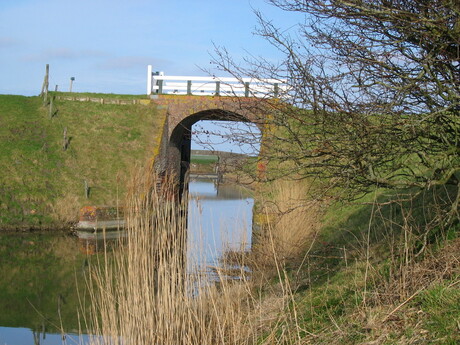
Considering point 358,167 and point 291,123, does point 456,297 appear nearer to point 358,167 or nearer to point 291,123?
point 358,167

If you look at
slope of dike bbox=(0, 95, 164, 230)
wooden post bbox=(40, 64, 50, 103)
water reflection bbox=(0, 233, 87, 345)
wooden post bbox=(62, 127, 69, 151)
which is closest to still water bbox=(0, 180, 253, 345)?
water reflection bbox=(0, 233, 87, 345)

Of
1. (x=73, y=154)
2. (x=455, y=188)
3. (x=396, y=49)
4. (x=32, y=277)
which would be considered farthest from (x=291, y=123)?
(x=73, y=154)

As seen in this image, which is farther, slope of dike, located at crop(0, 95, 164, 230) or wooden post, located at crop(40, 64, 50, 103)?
wooden post, located at crop(40, 64, 50, 103)

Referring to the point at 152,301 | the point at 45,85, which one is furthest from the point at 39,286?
the point at 45,85

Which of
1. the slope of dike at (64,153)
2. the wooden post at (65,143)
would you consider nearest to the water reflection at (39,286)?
the slope of dike at (64,153)

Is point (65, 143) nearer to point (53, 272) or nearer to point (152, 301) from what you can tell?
point (53, 272)

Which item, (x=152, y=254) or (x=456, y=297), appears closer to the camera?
Answer: (x=456, y=297)

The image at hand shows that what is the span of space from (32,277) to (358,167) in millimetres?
9149

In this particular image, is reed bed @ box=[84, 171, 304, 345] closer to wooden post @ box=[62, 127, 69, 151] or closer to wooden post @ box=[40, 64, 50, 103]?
wooden post @ box=[62, 127, 69, 151]

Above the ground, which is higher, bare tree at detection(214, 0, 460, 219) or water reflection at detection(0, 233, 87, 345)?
bare tree at detection(214, 0, 460, 219)

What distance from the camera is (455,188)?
799cm

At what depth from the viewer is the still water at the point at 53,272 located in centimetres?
576

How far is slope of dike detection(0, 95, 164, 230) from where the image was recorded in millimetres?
18734

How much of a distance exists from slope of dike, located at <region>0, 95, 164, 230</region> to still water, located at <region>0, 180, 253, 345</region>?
1480mm
